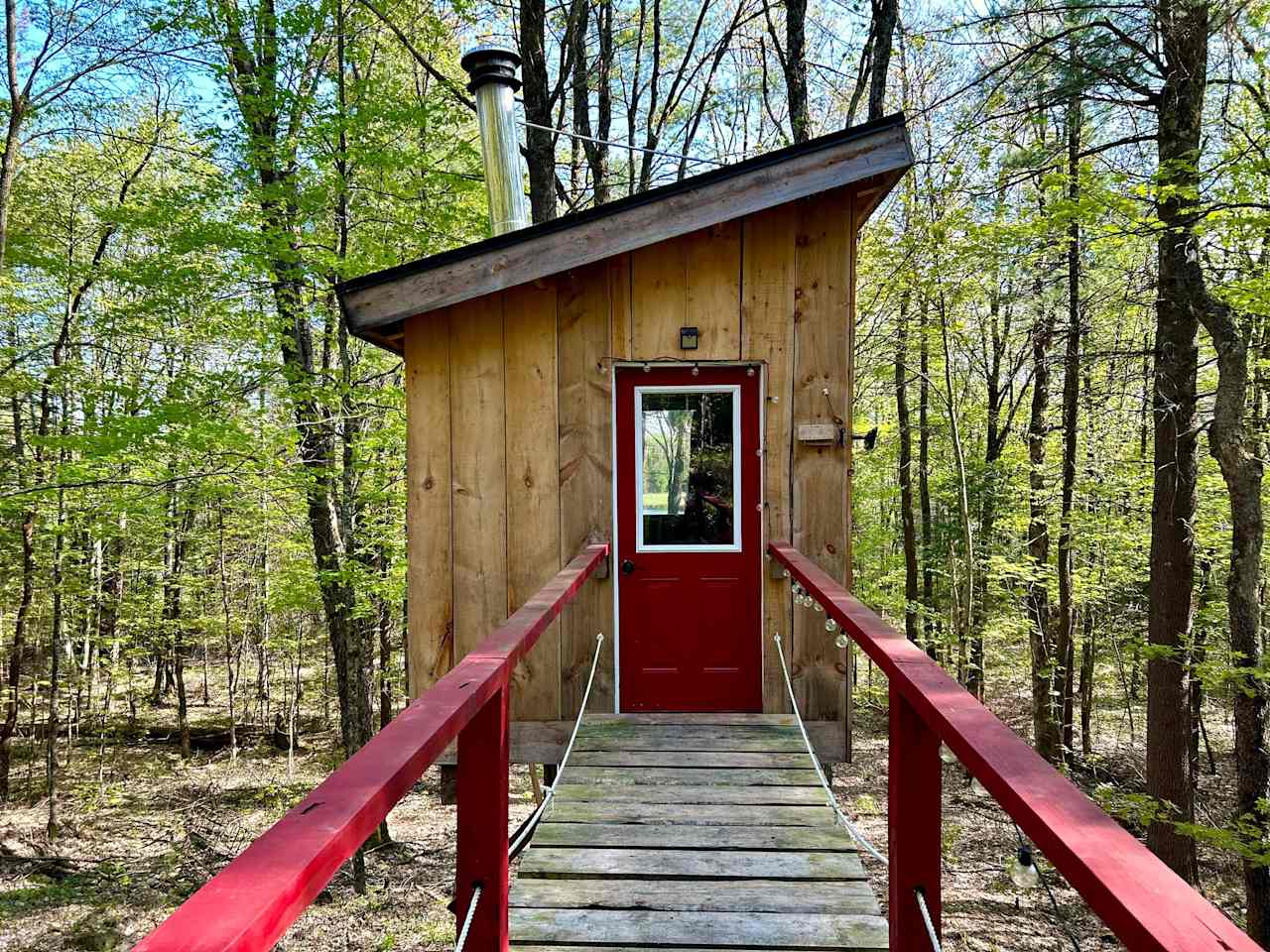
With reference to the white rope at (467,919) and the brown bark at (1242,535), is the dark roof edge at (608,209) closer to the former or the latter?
the white rope at (467,919)

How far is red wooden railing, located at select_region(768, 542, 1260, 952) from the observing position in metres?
0.88

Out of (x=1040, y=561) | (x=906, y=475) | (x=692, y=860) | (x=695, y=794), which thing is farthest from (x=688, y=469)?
(x=906, y=475)

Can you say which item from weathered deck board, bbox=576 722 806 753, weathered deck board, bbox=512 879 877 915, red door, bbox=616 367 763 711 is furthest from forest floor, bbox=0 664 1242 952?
weathered deck board, bbox=512 879 877 915

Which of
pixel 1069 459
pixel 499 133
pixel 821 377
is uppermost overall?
pixel 499 133

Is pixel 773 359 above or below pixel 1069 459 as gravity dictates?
above

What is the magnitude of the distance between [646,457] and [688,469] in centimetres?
27

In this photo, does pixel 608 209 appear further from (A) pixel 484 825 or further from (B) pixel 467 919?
(B) pixel 467 919

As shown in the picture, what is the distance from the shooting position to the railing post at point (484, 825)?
180 cm

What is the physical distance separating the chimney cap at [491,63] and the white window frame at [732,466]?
3004 mm

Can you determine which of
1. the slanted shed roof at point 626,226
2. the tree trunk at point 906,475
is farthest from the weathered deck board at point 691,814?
the tree trunk at point 906,475

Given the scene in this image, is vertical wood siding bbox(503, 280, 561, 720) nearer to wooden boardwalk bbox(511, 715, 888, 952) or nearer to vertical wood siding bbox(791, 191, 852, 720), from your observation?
wooden boardwalk bbox(511, 715, 888, 952)

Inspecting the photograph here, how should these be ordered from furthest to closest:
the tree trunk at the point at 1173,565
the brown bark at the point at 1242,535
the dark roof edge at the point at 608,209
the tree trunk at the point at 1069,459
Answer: the tree trunk at the point at 1069,459 < the tree trunk at the point at 1173,565 < the brown bark at the point at 1242,535 < the dark roof edge at the point at 608,209

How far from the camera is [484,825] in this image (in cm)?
185

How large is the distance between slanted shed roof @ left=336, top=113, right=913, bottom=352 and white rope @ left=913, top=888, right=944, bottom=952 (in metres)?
3.53
